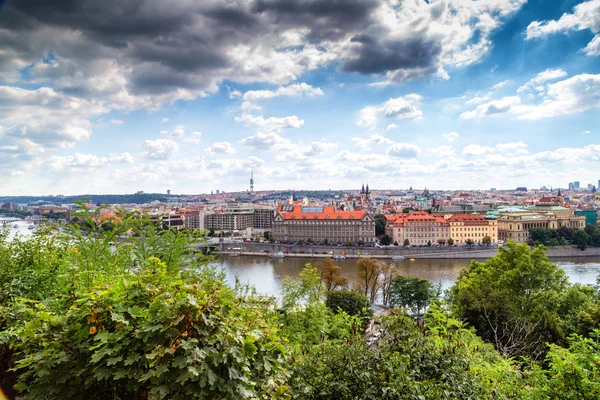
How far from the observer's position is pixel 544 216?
44.1 m

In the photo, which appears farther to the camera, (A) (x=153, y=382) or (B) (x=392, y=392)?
(B) (x=392, y=392)

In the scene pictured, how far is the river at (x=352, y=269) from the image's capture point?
77.2ft

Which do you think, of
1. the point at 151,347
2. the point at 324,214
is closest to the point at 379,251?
the point at 324,214

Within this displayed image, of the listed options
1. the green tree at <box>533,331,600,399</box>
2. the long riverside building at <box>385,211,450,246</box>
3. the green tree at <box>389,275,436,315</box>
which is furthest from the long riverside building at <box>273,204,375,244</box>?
the green tree at <box>533,331,600,399</box>

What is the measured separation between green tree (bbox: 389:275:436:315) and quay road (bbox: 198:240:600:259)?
688 inches

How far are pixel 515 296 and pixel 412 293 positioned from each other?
19.2ft

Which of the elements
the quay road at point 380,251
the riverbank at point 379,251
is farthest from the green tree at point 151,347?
the riverbank at point 379,251

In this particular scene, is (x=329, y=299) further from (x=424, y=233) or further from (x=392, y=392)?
(x=424, y=233)

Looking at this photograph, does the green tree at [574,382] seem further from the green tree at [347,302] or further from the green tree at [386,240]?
the green tree at [386,240]

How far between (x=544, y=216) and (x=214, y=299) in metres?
49.3

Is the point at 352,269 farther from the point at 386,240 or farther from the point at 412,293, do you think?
the point at 386,240

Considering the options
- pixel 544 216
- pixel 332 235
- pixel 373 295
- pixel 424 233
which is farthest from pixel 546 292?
pixel 544 216

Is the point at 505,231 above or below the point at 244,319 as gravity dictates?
below

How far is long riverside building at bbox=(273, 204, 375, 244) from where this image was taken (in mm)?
43719
